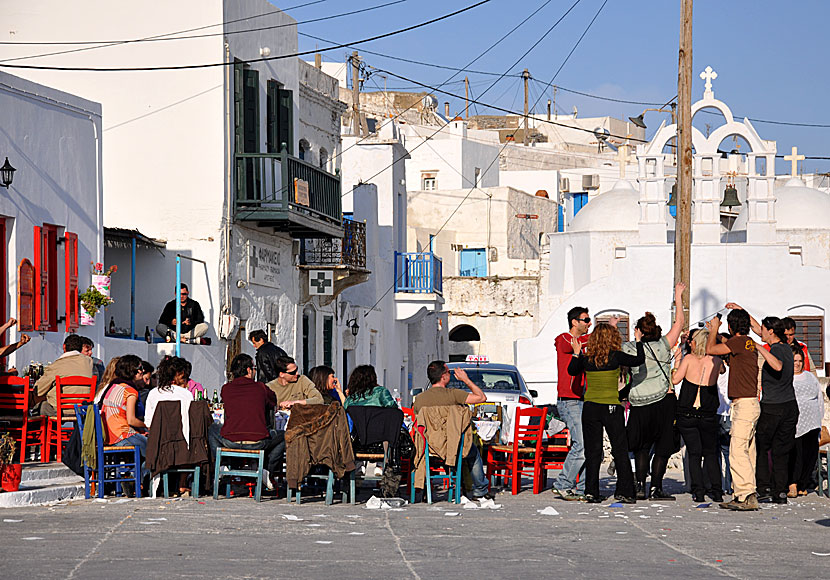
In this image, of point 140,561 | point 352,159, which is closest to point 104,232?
point 140,561

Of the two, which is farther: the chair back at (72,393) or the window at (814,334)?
the window at (814,334)

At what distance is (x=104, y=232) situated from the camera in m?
19.5

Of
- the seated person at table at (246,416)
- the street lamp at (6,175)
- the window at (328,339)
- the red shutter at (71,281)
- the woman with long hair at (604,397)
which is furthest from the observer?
the window at (328,339)

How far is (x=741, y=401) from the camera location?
12.3 metres

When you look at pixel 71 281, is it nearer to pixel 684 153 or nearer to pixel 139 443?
pixel 139 443

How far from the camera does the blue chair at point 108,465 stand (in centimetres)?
1221

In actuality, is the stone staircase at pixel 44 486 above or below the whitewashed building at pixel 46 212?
below

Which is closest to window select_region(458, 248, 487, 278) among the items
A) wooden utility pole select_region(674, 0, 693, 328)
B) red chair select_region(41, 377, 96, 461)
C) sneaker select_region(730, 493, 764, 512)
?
wooden utility pole select_region(674, 0, 693, 328)

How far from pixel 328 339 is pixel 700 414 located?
1652cm

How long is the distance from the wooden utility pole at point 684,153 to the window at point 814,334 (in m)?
13.7

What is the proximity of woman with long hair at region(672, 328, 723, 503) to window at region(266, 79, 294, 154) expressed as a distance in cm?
1295

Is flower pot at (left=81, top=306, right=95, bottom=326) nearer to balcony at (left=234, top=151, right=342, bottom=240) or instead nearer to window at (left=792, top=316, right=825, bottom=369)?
balcony at (left=234, top=151, right=342, bottom=240)

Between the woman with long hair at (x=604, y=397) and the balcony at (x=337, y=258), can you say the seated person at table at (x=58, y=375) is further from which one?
the balcony at (x=337, y=258)

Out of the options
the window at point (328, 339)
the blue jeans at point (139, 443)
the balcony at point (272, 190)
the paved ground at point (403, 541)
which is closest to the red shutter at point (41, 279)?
the blue jeans at point (139, 443)
